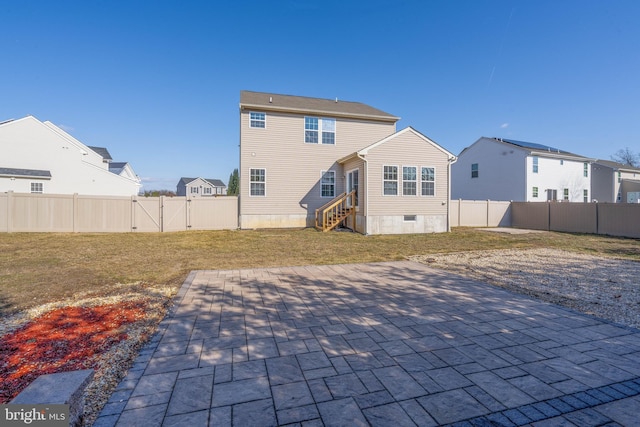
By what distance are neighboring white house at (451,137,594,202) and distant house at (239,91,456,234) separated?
10.8 meters

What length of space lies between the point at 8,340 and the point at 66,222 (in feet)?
44.2

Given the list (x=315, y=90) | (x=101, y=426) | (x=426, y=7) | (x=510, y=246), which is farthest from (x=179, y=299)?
(x=315, y=90)

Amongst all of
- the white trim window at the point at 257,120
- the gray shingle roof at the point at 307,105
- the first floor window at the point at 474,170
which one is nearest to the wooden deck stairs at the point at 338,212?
the gray shingle roof at the point at 307,105

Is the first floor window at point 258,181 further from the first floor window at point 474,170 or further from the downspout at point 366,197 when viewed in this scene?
the first floor window at point 474,170

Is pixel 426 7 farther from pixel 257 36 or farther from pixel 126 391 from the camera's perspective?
pixel 126 391

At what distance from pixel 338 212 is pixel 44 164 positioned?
68.3ft

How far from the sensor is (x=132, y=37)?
12.3m

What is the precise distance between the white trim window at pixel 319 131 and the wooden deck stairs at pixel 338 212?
389 cm

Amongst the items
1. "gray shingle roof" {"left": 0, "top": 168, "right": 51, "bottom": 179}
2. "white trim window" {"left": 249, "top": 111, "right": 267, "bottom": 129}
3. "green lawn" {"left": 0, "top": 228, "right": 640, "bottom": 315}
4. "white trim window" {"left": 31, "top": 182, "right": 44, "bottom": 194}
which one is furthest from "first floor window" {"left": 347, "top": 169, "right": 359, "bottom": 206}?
"white trim window" {"left": 31, "top": 182, "right": 44, "bottom": 194}

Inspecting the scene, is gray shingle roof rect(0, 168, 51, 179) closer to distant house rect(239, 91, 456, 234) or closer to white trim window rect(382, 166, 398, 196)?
distant house rect(239, 91, 456, 234)

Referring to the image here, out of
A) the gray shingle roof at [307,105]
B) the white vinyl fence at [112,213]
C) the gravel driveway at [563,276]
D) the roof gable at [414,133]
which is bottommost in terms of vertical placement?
the gravel driveway at [563,276]

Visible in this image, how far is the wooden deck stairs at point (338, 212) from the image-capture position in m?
15.2

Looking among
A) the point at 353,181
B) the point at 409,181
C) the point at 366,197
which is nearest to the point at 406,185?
the point at 409,181

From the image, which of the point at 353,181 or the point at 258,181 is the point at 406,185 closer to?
Answer: the point at 353,181
